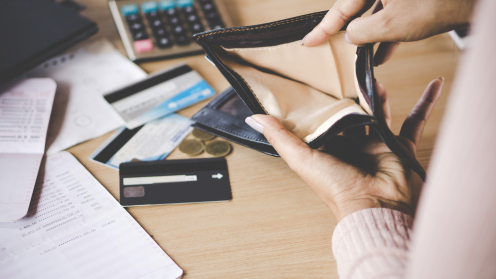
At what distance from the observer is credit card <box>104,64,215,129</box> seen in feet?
1.97

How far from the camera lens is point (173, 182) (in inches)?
19.7

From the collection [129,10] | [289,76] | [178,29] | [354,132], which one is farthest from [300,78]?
[129,10]

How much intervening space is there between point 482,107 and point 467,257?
0.23 ft

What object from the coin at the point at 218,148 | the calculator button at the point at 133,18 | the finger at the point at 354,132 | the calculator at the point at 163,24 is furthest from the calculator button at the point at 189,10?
the finger at the point at 354,132

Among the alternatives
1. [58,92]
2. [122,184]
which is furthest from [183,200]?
[58,92]

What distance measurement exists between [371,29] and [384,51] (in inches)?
6.9

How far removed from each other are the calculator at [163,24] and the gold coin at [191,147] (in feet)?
0.85

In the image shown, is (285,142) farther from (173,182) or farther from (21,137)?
(21,137)

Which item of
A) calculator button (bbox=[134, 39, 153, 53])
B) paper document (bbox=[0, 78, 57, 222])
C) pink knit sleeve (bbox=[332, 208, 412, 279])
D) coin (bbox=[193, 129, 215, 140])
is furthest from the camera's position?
calculator button (bbox=[134, 39, 153, 53])

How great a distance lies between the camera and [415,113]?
1.83 feet

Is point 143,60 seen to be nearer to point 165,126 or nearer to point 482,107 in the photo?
point 165,126

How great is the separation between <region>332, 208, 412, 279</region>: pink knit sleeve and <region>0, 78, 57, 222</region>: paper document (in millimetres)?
433

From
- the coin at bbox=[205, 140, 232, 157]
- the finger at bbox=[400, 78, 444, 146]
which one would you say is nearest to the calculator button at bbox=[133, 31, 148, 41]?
the coin at bbox=[205, 140, 232, 157]

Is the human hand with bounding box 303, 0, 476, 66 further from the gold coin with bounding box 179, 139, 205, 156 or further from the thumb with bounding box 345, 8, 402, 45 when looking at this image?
the gold coin with bounding box 179, 139, 205, 156
